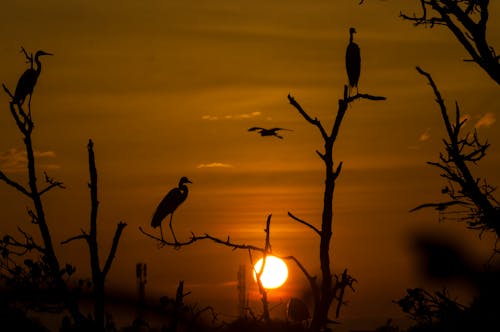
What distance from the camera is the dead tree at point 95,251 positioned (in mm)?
7191

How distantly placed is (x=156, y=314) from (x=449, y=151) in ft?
11.4

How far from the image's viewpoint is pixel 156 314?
27.7ft

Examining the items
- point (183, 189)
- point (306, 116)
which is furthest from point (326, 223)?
point (183, 189)

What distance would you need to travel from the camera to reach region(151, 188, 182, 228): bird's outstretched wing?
52.1 feet

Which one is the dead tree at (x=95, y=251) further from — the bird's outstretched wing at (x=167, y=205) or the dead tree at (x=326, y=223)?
the bird's outstretched wing at (x=167, y=205)

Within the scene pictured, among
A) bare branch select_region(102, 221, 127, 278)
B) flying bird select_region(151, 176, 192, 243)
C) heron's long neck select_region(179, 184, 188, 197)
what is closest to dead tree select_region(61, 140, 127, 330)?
bare branch select_region(102, 221, 127, 278)

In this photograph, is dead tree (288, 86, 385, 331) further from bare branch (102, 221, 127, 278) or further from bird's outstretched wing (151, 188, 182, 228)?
bird's outstretched wing (151, 188, 182, 228)

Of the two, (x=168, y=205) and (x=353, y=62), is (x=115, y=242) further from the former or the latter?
(x=168, y=205)

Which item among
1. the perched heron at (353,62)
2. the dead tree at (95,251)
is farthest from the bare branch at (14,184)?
the perched heron at (353,62)

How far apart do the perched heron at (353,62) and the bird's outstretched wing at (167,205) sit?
4543 millimetres

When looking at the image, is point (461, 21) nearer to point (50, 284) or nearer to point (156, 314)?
point (156, 314)

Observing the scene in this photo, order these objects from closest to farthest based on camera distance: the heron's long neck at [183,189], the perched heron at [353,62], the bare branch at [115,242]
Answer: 1. the bare branch at [115,242]
2. the perched heron at [353,62]
3. the heron's long neck at [183,189]

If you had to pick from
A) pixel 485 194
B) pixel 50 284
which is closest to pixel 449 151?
pixel 485 194

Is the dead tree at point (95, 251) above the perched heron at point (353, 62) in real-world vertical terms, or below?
below
